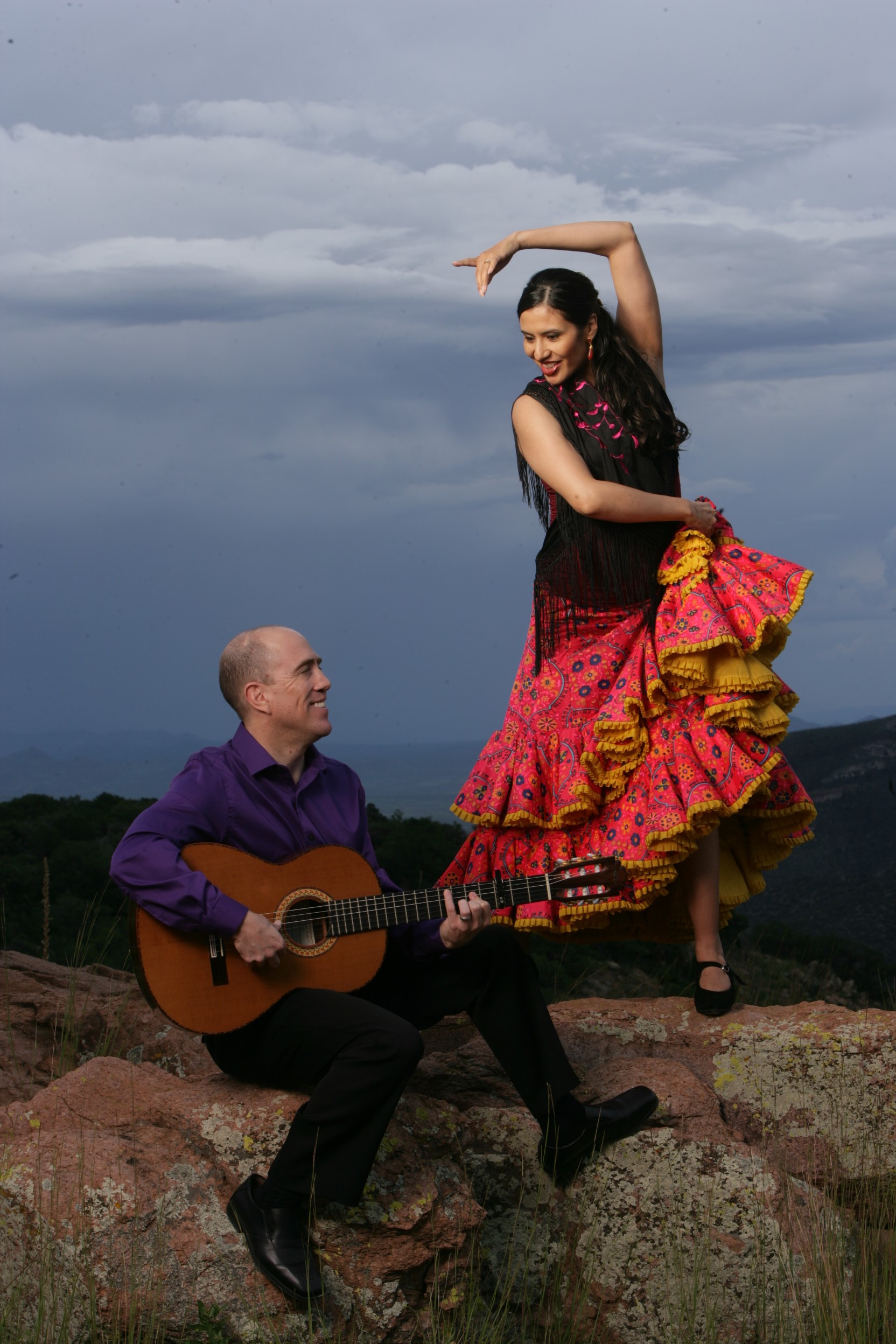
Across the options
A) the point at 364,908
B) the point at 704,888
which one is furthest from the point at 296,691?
the point at 704,888

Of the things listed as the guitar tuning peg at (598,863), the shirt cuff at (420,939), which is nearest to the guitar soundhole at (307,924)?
the shirt cuff at (420,939)

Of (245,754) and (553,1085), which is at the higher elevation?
(245,754)

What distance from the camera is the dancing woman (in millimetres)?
4172

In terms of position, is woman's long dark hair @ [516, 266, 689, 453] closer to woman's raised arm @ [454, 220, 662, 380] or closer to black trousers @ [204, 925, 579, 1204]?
woman's raised arm @ [454, 220, 662, 380]

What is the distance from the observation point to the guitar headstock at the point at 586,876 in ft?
11.9

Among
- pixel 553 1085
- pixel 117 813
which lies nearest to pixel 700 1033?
pixel 553 1085

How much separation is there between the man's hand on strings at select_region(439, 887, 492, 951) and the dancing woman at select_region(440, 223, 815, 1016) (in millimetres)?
745

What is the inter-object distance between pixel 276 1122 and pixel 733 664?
210cm

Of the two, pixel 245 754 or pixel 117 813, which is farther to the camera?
pixel 117 813

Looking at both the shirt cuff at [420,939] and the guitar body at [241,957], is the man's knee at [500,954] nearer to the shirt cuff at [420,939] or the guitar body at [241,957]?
the shirt cuff at [420,939]

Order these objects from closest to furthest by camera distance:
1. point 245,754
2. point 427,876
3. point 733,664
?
point 245,754
point 733,664
point 427,876

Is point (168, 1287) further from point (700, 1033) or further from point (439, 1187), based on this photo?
point (700, 1033)

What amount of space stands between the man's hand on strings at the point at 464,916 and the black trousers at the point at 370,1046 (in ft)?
0.46

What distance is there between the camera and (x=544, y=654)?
4598 mm
